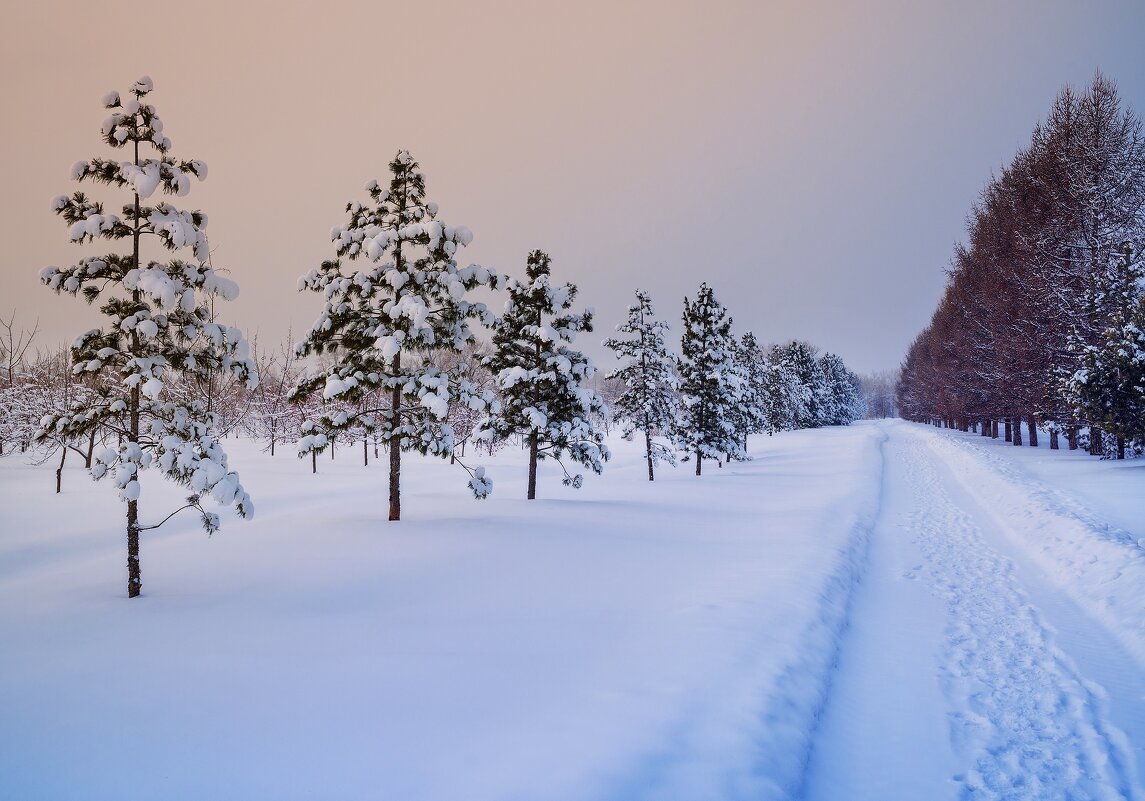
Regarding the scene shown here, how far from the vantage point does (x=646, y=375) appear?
92.6 feet

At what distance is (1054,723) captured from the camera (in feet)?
16.6

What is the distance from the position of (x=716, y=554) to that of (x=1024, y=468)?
20929 millimetres

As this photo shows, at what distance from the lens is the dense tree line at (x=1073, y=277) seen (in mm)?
20094

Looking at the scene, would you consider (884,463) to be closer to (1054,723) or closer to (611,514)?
(611,514)

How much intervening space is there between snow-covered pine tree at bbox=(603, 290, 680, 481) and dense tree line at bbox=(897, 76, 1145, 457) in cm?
1578

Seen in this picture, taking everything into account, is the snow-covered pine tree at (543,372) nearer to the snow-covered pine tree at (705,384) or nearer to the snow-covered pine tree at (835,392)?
the snow-covered pine tree at (705,384)

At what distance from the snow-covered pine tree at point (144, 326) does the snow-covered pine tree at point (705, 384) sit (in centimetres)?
2405

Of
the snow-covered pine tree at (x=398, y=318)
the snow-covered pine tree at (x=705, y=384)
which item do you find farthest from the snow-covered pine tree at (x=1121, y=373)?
the snow-covered pine tree at (x=398, y=318)

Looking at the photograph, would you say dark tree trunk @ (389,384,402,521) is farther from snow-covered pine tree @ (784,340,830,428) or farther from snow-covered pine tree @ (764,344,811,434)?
snow-covered pine tree @ (784,340,830,428)

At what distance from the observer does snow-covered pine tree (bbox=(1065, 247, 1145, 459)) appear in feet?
62.5

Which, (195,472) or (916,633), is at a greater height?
(195,472)

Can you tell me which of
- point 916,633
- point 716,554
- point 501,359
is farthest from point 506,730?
point 501,359

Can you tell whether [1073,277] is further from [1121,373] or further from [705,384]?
[705,384]

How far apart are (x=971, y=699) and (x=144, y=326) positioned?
11.1 m
